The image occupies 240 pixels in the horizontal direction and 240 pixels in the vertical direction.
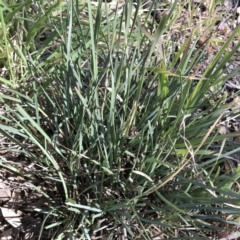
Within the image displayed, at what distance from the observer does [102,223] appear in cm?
107

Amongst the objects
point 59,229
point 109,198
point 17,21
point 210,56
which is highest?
point 17,21

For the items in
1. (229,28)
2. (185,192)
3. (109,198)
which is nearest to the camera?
(185,192)

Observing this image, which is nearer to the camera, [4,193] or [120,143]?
[120,143]

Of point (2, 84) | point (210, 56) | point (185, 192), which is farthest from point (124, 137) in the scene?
point (210, 56)

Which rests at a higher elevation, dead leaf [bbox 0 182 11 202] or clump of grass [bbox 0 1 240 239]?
clump of grass [bbox 0 1 240 239]

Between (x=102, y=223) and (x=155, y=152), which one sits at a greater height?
(x=155, y=152)

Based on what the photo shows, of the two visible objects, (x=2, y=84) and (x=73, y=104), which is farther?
(x=2, y=84)

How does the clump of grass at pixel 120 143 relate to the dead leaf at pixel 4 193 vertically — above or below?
above

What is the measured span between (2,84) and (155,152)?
53 centimetres

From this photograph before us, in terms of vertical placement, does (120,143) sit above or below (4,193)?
above

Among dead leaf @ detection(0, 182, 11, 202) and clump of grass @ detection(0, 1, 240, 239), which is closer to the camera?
clump of grass @ detection(0, 1, 240, 239)

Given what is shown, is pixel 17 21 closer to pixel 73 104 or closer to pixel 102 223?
pixel 73 104

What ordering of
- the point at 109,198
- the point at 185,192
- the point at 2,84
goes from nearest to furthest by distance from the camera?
the point at 185,192 → the point at 109,198 → the point at 2,84

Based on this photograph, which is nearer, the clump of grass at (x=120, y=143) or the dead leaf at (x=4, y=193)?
the clump of grass at (x=120, y=143)
